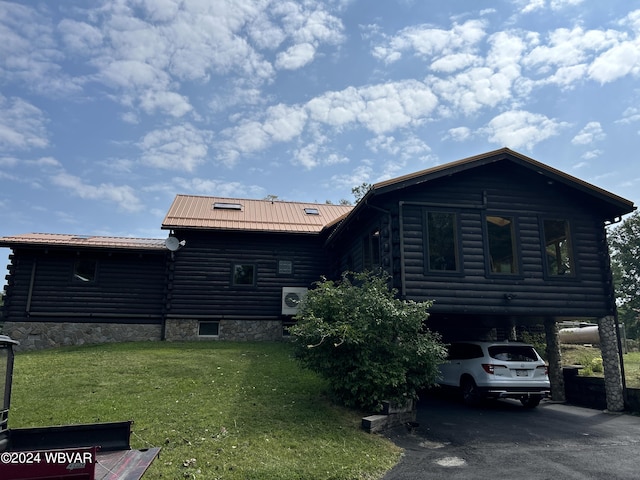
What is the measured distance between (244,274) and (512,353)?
38.8 ft

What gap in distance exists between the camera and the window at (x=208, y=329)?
19312 millimetres

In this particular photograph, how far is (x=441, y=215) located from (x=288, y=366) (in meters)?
6.06

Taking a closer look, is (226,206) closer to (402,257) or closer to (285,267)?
(285,267)

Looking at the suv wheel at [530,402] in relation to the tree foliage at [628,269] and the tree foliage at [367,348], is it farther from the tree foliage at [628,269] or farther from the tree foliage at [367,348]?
the tree foliage at [628,269]

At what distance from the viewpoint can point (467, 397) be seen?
12.1 m

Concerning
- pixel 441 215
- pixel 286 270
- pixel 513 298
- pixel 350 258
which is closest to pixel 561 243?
pixel 513 298

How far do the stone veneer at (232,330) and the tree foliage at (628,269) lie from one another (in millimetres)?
32717

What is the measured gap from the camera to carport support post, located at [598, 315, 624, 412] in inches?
484

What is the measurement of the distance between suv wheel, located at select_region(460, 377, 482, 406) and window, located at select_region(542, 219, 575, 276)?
4.10 meters

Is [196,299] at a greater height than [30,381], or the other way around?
[196,299]

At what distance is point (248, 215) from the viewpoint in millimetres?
21688

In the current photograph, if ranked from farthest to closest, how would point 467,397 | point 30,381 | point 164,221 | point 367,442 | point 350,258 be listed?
point 164,221 < point 350,258 < point 467,397 < point 30,381 < point 367,442

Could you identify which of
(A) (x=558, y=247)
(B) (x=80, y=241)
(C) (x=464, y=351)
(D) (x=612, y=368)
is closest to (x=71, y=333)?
(B) (x=80, y=241)

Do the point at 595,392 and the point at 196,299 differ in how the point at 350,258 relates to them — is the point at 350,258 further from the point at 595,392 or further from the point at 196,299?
the point at 595,392
